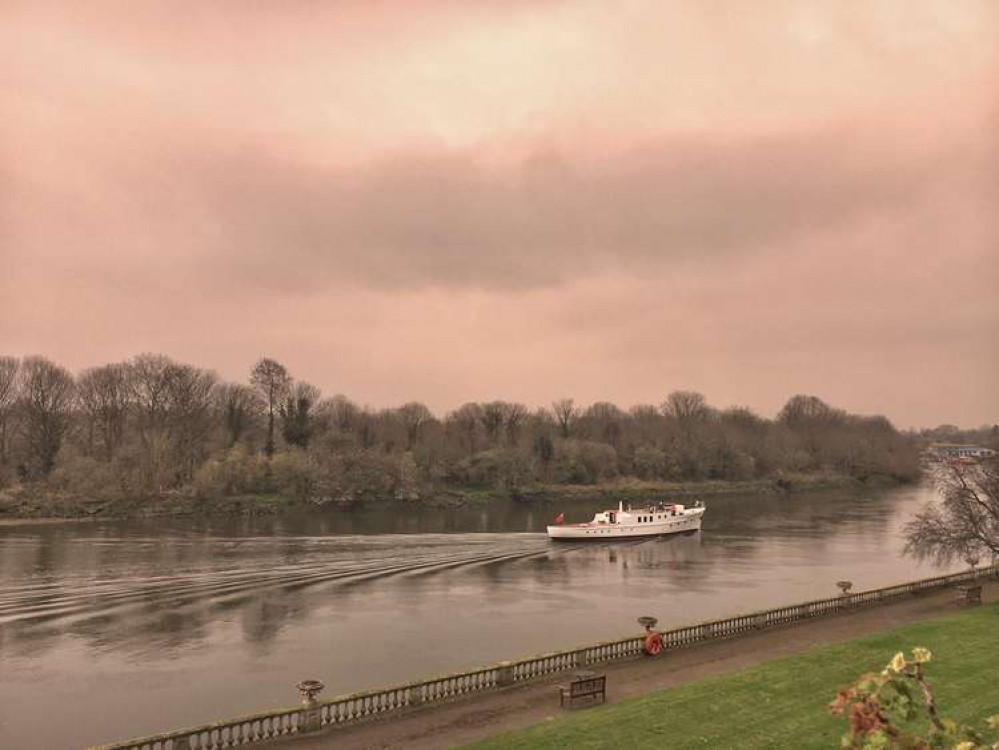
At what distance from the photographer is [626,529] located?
298 ft

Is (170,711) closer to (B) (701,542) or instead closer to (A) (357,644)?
(A) (357,644)

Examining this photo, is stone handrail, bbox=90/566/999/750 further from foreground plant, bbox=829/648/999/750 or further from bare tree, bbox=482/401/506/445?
bare tree, bbox=482/401/506/445

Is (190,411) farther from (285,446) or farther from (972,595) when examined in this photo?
(972,595)

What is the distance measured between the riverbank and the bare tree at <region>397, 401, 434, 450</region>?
30336 mm

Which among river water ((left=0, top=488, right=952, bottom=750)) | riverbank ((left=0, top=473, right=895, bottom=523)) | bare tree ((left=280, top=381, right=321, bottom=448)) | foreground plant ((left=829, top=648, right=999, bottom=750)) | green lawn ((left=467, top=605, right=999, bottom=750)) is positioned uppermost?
bare tree ((left=280, top=381, right=321, bottom=448))

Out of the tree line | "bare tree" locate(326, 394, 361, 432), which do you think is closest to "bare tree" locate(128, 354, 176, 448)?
the tree line

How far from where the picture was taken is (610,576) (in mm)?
65000

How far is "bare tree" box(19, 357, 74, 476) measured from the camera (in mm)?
127875

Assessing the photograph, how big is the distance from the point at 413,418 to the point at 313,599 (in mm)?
131429

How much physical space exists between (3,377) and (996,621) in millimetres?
Result: 149030

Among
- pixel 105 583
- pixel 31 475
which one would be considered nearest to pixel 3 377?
pixel 31 475

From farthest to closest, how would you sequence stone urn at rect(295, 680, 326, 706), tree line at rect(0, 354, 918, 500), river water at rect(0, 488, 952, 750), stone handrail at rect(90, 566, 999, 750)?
tree line at rect(0, 354, 918, 500), river water at rect(0, 488, 952, 750), stone urn at rect(295, 680, 326, 706), stone handrail at rect(90, 566, 999, 750)

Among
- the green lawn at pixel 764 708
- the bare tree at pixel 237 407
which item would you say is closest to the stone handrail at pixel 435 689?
the green lawn at pixel 764 708

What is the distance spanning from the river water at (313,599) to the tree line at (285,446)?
86.4ft
